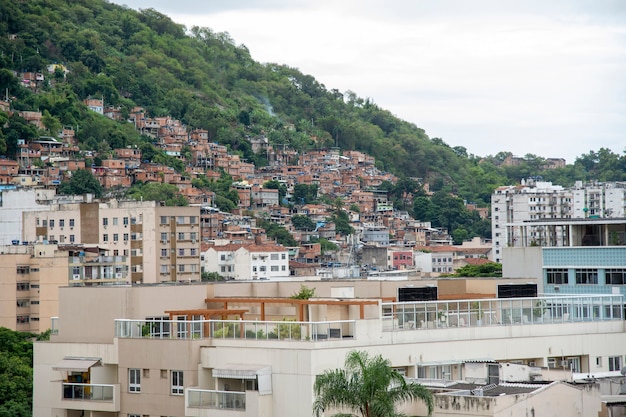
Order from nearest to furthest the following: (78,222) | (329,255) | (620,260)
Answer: (620,260)
(78,222)
(329,255)

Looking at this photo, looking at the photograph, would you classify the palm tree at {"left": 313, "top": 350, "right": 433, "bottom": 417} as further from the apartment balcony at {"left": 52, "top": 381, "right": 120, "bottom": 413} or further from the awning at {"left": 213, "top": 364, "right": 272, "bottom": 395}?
the apartment balcony at {"left": 52, "top": 381, "right": 120, "bottom": 413}

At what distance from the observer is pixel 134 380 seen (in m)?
27.2

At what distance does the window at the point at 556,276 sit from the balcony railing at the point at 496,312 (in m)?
16.2

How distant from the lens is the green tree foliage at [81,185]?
439ft

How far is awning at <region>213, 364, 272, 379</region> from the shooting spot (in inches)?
969

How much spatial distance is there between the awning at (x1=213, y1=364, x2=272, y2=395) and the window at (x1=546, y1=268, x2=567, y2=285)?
25.9 meters

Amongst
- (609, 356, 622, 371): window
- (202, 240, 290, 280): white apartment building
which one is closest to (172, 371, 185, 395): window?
(609, 356, 622, 371): window

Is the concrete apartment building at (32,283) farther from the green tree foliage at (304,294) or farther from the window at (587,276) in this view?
the green tree foliage at (304,294)

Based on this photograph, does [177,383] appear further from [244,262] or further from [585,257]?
[244,262]

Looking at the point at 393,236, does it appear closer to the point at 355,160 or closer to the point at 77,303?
the point at 355,160

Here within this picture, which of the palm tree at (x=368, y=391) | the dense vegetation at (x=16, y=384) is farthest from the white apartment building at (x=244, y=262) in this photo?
the palm tree at (x=368, y=391)

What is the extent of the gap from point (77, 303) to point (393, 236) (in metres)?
133

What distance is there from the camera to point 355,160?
194 metres

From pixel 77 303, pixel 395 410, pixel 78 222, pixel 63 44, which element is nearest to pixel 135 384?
pixel 77 303
